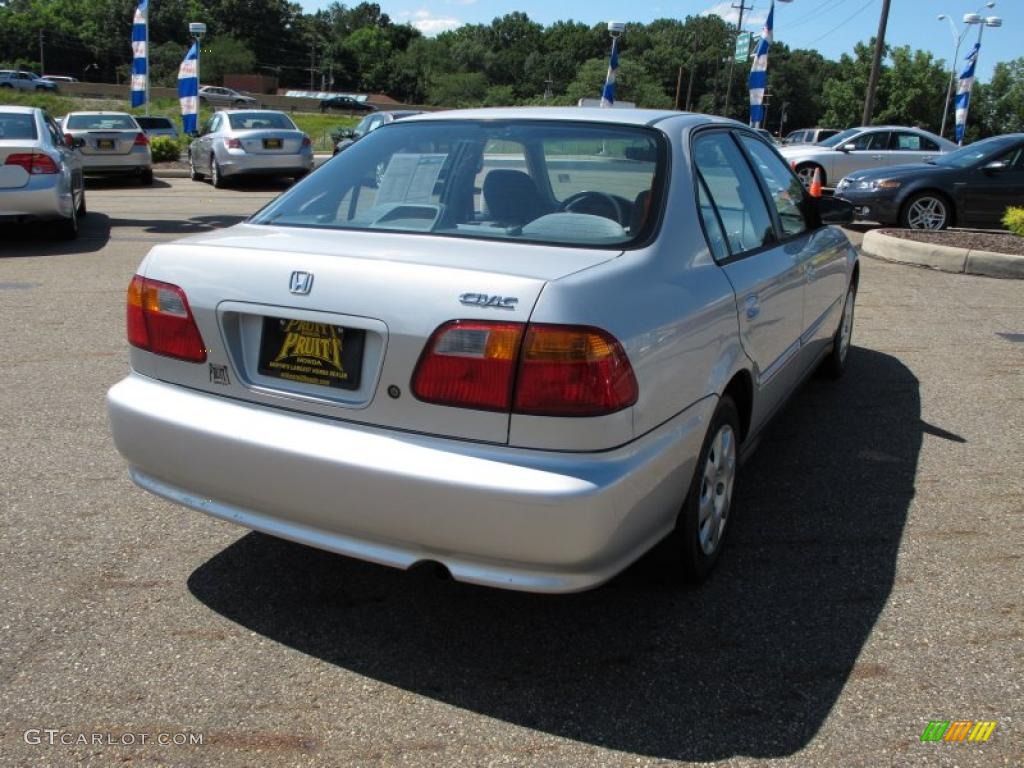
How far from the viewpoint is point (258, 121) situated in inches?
765

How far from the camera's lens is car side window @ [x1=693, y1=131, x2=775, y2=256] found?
364cm

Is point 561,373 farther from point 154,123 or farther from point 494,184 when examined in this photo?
point 154,123

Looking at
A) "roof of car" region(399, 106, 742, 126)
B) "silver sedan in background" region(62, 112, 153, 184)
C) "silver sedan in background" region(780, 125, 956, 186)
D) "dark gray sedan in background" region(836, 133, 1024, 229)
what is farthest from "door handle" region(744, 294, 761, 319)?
"silver sedan in background" region(62, 112, 153, 184)

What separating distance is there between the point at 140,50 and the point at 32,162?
15.8 m

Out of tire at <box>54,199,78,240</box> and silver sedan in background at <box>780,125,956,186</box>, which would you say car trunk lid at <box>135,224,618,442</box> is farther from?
silver sedan in background at <box>780,125,956,186</box>

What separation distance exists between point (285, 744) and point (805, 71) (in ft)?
451

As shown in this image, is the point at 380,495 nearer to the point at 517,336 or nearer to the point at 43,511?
the point at 517,336

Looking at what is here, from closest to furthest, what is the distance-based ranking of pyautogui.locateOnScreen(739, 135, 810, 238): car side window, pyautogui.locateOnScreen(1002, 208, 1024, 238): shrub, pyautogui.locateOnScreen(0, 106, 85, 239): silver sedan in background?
1. pyautogui.locateOnScreen(739, 135, 810, 238): car side window
2. pyautogui.locateOnScreen(0, 106, 85, 239): silver sedan in background
3. pyautogui.locateOnScreen(1002, 208, 1024, 238): shrub

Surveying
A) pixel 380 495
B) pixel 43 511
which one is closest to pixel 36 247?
pixel 43 511

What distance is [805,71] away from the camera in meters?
127

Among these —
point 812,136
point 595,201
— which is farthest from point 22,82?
point 595,201

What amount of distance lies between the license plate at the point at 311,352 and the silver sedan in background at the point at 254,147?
16734 mm

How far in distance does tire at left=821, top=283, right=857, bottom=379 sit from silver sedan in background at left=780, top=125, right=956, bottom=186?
14.1 metres

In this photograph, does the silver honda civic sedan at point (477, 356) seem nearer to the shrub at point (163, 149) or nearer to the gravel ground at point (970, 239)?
the gravel ground at point (970, 239)
